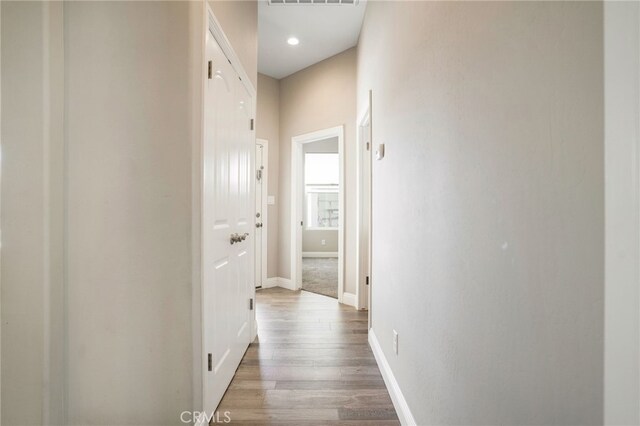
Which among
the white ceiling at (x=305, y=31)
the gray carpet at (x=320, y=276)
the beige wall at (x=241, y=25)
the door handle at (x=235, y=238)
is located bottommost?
the gray carpet at (x=320, y=276)

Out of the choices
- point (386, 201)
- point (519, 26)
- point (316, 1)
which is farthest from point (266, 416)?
point (316, 1)

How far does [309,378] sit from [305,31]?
3286mm

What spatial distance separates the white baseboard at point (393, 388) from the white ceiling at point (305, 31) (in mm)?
2995

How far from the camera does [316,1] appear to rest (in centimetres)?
280

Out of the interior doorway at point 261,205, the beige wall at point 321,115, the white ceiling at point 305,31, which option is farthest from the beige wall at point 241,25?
the interior doorway at point 261,205

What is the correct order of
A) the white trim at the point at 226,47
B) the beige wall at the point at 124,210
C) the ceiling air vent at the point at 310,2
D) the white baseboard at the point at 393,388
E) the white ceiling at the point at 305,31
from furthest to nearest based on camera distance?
the white ceiling at the point at 305,31 → the ceiling air vent at the point at 310,2 → the white trim at the point at 226,47 → the white baseboard at the point at 393,388 → the beige wall at the point at 124,210

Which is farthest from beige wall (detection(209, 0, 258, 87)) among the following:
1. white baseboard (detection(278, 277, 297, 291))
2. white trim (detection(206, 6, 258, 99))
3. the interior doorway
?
white baseboard (detection(278, 277, 297, 291))

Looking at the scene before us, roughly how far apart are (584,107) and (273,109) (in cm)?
421

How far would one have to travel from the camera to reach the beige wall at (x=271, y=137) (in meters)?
4.28

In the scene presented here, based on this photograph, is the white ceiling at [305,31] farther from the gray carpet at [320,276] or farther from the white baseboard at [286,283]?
the gray carpet at [320,276]

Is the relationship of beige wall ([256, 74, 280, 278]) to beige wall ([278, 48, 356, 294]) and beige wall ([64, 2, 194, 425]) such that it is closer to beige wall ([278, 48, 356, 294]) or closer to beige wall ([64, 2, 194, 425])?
beige wall ([278, 48, 356, 294])

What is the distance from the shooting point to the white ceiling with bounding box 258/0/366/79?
294 cm
